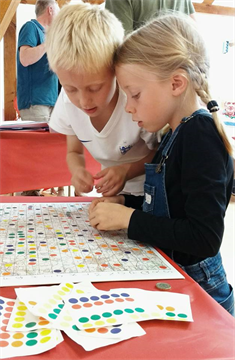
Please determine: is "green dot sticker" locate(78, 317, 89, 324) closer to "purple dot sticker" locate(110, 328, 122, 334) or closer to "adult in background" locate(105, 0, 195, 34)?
"purple dot sticker" locate(110, 328, 122, 334)

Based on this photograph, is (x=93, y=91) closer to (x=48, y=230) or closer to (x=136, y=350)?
(x=48, y=230)

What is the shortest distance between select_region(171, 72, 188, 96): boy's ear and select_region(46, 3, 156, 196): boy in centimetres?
17

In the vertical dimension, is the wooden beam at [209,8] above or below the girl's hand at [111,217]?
above

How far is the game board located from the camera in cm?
58

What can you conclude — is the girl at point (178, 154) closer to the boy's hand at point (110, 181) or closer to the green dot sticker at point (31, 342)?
the boy's hand at point (110, 181)

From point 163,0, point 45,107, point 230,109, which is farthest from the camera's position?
point 230,109

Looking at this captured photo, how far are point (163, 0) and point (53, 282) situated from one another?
134 centimetres

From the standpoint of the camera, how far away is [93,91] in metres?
0.91

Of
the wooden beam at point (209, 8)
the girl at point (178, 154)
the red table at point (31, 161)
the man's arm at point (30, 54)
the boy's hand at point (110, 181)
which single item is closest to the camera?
the girl at point (178, 154)

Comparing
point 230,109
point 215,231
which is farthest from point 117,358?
point 230,109

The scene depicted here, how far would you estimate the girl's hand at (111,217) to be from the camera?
2.50ft

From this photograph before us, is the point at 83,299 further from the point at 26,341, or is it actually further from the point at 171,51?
the point at 171,51

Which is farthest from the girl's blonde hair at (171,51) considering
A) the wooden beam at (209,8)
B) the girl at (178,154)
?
the wooden beam at (209,8)

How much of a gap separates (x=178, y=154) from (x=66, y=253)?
0.29 meters
